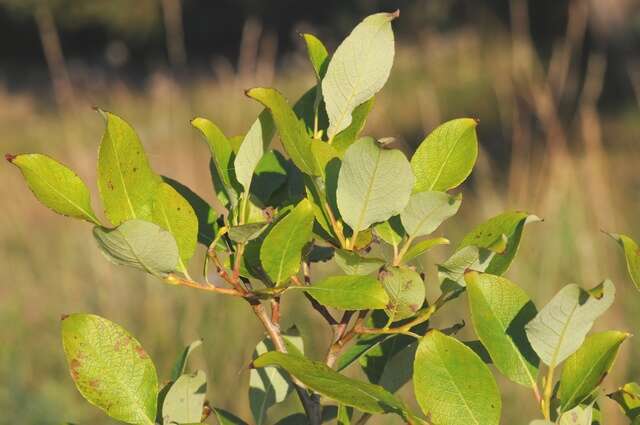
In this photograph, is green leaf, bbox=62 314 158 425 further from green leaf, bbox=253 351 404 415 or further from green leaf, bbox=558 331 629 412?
green leaf, bbox=558 331 629 412

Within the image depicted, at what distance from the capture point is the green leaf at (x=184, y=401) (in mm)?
539

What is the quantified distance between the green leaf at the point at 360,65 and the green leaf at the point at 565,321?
15 cm

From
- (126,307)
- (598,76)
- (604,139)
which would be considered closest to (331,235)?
Result: (126,307)

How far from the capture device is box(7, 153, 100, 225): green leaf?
19.0 inches

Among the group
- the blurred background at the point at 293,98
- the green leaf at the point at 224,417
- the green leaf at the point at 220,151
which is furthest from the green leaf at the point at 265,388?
the blurred background at the point at 293,98

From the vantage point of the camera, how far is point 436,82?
9.16 m

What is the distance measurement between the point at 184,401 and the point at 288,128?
174 millimetres

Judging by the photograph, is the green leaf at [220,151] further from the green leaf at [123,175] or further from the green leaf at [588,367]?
the green leaf at [588,367]

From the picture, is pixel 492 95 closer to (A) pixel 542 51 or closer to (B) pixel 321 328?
(A) pixel 542 51

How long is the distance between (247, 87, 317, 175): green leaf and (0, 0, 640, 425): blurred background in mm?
1312

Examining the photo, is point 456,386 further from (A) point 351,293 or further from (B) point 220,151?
(B) point 220,151

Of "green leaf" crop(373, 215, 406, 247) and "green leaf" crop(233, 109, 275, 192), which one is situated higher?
"green leaf" crop(233, 109, 275, 192)

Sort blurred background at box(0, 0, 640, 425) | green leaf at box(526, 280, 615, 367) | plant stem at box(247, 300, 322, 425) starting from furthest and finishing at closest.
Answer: blurred background at box(0, 0, 640, 425), plant stem at box(247, 300, 322, 425), green leaf at box(526, 280, 615, 367)

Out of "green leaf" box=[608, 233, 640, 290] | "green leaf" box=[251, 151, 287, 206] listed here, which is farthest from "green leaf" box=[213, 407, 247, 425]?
"green leaf" box=[608, 233, 640, 290]
